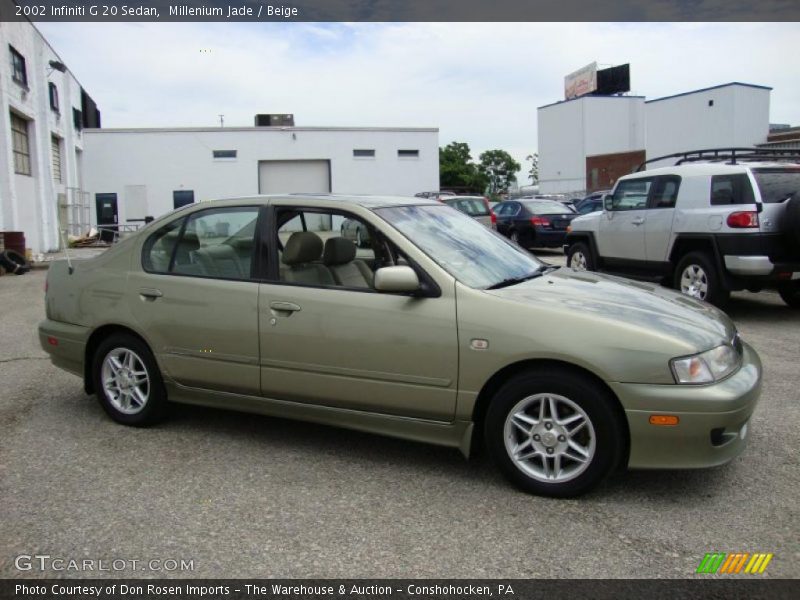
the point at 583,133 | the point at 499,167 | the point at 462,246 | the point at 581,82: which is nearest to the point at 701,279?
the point at 462,246

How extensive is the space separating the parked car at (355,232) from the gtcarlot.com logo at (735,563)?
2.50 meters

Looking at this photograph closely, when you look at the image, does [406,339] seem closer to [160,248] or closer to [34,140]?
[160,248]

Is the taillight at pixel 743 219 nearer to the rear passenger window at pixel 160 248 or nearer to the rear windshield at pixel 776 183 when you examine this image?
the rear windshield at pixel 776 183

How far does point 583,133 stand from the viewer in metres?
69.9

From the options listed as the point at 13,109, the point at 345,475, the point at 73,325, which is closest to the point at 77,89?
the point at 13,109

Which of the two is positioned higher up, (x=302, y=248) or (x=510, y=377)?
(x=302, y=248)

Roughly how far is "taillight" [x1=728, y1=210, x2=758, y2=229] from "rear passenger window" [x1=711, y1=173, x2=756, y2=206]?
142mm

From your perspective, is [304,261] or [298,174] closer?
[304,261]

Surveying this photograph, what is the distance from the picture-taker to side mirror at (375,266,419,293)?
12.2 ft

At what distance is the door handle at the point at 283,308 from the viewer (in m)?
4.09

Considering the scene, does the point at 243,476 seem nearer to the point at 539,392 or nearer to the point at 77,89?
the point at 539,392

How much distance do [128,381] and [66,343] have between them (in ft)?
2.14

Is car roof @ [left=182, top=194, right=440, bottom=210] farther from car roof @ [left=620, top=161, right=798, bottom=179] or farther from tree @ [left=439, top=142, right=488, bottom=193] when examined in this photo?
tree @ [left=439, top=142, right=488, bottom=193]

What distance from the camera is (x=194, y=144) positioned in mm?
32062
